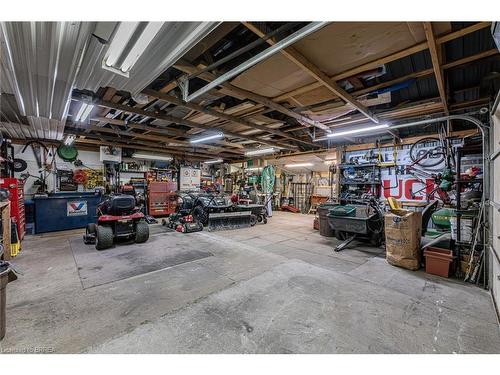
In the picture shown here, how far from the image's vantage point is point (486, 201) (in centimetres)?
279

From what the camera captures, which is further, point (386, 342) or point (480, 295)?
point (480, 295)

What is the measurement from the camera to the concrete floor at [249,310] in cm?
166

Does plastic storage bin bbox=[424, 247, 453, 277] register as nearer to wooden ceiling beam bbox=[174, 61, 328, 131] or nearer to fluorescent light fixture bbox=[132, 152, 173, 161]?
wooden ceiling beam bbox=[174, 61, 328, 131]

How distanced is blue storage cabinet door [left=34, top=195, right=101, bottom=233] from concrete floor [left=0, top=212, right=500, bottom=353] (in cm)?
236

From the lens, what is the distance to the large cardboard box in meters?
3.21

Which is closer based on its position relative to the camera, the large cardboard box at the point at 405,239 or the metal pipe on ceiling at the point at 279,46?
the metal pipe on ceiling at the point at 279,46

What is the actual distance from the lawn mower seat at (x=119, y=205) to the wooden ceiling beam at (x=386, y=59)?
11.4 ft

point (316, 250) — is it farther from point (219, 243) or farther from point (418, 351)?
point (418, 351)

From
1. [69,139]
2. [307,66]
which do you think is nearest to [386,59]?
[307,66]

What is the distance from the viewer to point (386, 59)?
2498 millimetres

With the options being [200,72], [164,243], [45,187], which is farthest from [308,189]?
[45,187]

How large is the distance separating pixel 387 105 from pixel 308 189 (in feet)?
20.7

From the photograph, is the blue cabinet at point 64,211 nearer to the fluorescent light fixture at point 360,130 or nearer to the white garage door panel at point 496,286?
the fluorescent light fixture at point 360,130

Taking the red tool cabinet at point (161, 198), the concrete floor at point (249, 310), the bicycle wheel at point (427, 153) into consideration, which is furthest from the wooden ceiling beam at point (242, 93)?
the red tool cabinet at point (161, 198)
